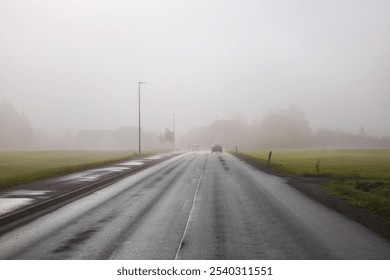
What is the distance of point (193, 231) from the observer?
8.07m

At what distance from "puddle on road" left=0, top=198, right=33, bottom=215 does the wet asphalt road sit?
1.05 metres

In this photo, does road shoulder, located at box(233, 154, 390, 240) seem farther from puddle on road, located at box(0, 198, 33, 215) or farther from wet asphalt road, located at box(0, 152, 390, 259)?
puddle on road, located at box(0, 198, 33, 215)

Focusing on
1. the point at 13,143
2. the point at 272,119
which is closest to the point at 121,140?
the point at 13,143

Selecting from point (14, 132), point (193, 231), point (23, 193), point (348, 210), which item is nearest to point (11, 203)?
point (23, 193)

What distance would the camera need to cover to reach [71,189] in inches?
568

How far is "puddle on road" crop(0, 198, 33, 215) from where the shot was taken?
10.1 meters

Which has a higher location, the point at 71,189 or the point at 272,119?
the point at 272,119

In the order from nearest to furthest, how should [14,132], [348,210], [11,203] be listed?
1. [348,210]
2. [11,203]
3. [14,132]

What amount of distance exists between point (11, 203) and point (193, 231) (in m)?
6.17

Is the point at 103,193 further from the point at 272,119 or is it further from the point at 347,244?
the point at 272,119

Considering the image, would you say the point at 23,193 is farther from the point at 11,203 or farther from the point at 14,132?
the point at 14,132

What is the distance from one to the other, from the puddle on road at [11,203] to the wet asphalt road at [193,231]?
1048mm

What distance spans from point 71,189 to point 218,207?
627 cm
